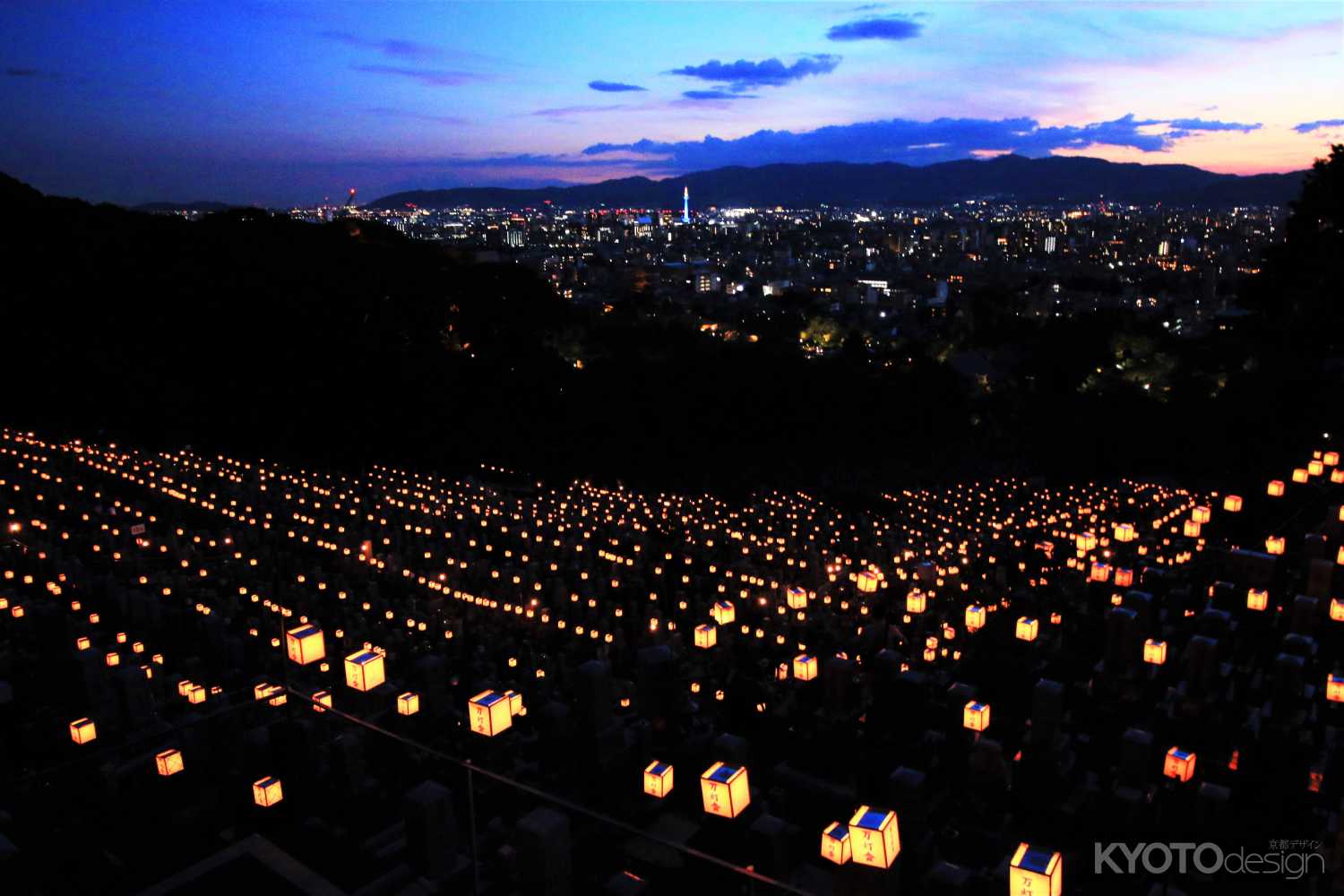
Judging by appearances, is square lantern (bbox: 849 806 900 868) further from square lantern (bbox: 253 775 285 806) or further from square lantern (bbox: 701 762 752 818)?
square lantern (bbox: 253 775 285 806)

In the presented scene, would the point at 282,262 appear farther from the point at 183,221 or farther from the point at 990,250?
the point at 990,250

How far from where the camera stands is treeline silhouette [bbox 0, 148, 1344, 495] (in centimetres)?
1892

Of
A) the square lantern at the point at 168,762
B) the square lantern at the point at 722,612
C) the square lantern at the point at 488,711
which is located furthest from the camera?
the square lantern at the point at 722,612

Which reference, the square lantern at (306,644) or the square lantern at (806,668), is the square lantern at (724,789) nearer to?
the square lantern at (806,668)

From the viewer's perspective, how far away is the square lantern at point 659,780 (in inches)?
201

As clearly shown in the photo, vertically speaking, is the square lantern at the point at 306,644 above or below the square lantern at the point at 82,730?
above

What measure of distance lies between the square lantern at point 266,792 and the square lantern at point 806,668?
13.5ft

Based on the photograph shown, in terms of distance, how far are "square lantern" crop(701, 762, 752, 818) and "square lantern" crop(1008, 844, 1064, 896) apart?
1.43 metres

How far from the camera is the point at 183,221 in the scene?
27.6 m

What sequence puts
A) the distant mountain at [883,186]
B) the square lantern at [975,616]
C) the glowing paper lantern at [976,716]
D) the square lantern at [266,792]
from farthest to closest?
the distant mountain at [883,186]
the square lantern at [975,616]
the glowing paper lantern at [976,716]
the square lantern at [266,792]

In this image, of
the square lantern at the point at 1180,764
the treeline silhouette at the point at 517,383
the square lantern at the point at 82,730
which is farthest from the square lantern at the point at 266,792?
the treeline silhouette at the point at 517,383

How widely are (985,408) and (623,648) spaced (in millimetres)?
19851

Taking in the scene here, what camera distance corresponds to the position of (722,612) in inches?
344

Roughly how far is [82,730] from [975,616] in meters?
7.65
